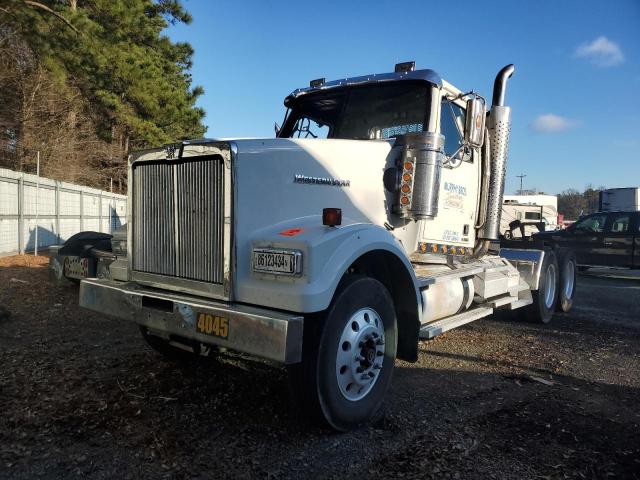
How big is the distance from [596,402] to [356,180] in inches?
107

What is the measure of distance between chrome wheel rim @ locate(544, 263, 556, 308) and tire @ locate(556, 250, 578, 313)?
0.78ft

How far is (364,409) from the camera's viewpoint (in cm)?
350

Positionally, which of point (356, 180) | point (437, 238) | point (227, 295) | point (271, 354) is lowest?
point (271, 354)

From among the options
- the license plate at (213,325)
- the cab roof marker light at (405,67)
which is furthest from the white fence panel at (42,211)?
the license plate at (213,325)

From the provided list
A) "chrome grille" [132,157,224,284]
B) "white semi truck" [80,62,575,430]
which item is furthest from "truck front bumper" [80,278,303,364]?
"chrome grille" [132,157,224,284]

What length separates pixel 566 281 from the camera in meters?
8.54

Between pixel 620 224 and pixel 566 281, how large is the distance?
A: 6686 mm

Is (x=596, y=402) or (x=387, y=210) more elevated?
(x=387, y=210)

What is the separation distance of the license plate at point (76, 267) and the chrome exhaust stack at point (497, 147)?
4888mm

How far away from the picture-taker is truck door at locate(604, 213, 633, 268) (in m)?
13.5

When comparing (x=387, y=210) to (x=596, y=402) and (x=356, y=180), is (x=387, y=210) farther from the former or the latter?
(x=596, y=402)

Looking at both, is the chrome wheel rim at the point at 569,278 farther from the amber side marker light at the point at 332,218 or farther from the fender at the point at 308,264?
the amber side marker light at the point at 332,218

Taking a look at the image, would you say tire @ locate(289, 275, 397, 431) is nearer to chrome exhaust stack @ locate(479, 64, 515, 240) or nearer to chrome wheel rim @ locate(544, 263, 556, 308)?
chrome exhaust stack @ locate(479, 64, 515, 240)

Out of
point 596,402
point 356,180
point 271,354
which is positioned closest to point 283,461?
point 271,354
